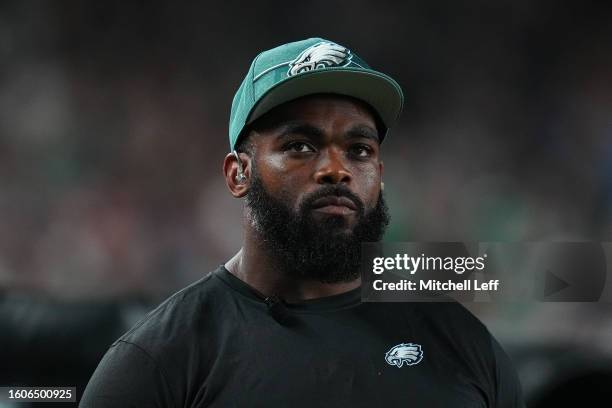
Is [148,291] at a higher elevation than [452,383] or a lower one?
higher

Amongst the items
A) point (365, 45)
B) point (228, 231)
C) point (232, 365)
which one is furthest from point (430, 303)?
point (365, 45)

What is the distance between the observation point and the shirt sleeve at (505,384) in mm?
1473

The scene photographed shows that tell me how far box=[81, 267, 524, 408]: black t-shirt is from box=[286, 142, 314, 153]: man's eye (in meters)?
0.28

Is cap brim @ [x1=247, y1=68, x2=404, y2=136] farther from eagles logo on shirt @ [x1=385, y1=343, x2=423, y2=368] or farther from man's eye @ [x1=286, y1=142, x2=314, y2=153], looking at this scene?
eagles logo on shirt @ [x1=385, y1=343, x2=423, y2=368]

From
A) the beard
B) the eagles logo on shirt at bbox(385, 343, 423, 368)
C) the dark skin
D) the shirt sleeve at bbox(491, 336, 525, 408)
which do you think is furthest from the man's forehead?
the shirt sleeve at bbox(491, 336, 525, 408)

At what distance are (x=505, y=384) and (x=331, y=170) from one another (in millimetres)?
576

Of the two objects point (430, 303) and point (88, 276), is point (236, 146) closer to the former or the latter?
point (430, 303)

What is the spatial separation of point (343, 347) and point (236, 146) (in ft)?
1.51

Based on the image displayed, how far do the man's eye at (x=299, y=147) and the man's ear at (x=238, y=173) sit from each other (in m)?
0.12

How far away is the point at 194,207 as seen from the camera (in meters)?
3.84

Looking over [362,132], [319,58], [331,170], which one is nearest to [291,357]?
[331,170]

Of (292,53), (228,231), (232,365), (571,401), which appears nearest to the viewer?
(232,365)

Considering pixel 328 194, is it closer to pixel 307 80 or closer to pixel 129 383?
pixel 307 80

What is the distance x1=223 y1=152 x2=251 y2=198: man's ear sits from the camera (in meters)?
1.49
